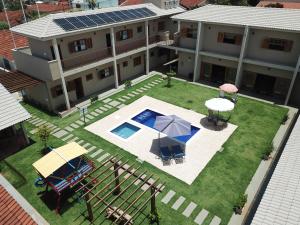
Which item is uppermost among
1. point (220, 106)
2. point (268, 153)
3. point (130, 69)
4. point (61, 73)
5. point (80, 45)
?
point (80, 45)

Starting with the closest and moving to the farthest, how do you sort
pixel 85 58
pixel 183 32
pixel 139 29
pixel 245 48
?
pixel 85 58 < pixel 245 48 < pixel 183 32 < pixel 139 29

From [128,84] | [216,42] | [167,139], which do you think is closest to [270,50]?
[216,42]

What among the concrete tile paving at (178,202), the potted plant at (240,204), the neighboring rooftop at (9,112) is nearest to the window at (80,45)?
the neighboring rooftop at (9,112)

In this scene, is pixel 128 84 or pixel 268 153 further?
pixel 128 84

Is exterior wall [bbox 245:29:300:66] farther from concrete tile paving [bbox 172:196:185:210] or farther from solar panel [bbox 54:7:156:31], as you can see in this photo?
concrete tile paving [bbox 172:196:185:210]

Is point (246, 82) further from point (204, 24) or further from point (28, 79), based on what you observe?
point (28, 79)

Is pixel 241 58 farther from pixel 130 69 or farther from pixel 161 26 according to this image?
pixel 130 69

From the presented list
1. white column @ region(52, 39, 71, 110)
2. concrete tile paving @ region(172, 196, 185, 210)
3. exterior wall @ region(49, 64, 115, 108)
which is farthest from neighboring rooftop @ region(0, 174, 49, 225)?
exterior wall @ region(49, 64, 115, 108)
